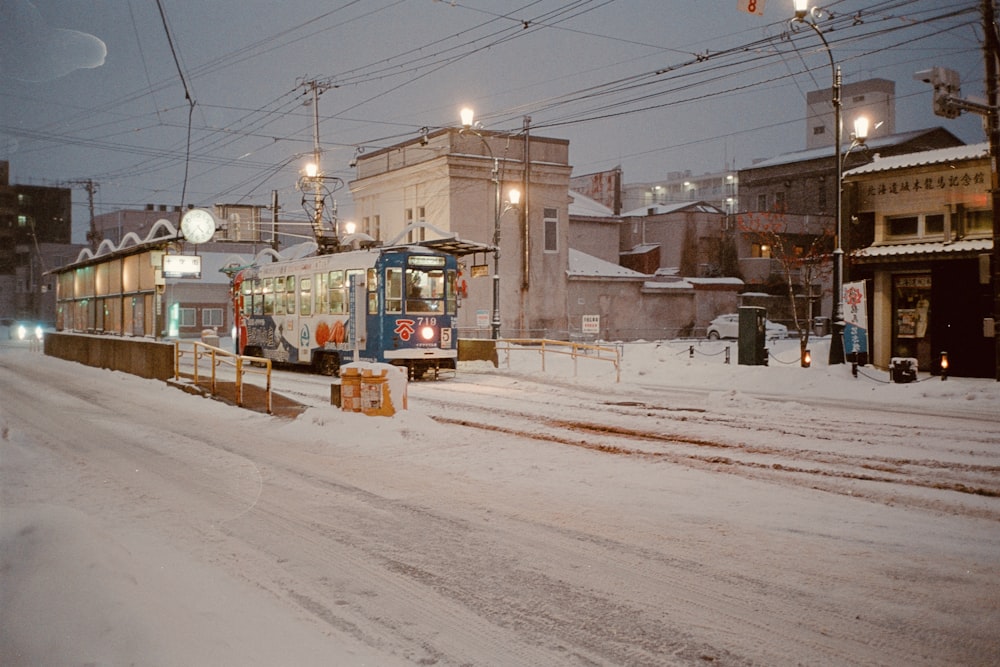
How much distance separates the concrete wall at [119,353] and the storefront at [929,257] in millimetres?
20779

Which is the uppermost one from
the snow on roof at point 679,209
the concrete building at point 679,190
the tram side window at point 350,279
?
the concrete building at point 679,190

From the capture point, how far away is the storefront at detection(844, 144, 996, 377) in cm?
2284

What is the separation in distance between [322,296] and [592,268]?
27186 millimetres

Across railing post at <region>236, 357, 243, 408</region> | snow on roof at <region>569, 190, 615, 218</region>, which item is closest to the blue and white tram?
railing post at <region>236, 357, 243, 408</region>

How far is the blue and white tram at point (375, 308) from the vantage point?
22.8 metres

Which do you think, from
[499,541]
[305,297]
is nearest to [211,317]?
[305,297]

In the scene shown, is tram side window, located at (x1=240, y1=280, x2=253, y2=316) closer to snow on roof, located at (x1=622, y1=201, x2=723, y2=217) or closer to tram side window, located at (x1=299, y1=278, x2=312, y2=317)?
tram side window, located at (x1=299, y1=278, x2=312, y2=317)

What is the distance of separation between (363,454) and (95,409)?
8293 mm

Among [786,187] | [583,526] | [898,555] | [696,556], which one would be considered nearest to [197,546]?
[583,526]

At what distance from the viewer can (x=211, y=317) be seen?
66.6m

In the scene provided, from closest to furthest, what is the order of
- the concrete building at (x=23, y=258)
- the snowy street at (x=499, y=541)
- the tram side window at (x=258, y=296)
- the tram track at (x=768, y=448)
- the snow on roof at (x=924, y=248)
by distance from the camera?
1. the snowy street at (x=499, y=541)
2. the tram track at (x=768, y=448)
3. the snow on roof at (x=924, y=248)
4. the tram side window at (x=258, y=296)
5. the concrete building at (x=23, y=258)

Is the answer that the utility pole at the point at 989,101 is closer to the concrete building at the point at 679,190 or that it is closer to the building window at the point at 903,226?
the building window at the point at 903,226

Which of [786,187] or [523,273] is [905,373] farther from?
[786,187]

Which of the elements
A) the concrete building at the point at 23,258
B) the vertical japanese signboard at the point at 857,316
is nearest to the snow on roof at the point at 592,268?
the vertical japanese signboard at the point at 857,316
